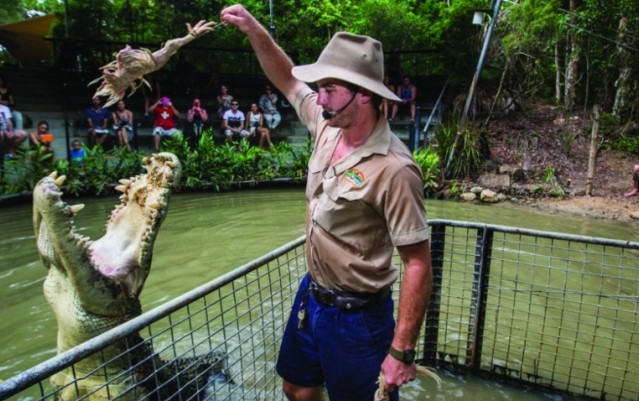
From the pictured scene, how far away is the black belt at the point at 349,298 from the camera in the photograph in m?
1.90

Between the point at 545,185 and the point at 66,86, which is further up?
the point at 66,86

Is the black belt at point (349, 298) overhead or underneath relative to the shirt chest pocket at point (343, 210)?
underneath

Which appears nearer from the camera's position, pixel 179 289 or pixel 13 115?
pixel 179 289

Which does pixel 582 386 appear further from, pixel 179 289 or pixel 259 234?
pixel 259 234

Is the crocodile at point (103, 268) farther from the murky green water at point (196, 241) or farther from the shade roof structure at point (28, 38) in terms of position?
the shade roof structure at point (28, 38)

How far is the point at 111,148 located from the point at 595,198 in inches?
421

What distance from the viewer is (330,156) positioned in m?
2.02

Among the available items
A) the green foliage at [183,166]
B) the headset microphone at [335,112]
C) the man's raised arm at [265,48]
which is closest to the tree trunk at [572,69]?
the green foliage at [183,166]

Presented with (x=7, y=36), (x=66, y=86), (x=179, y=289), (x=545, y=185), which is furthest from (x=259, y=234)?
(x=7, y=36)

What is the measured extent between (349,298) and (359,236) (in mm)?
254

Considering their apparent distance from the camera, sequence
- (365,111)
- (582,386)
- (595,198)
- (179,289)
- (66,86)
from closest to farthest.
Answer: (365,111) < (582,386) < (179,289) < (595,198) < (66,86)

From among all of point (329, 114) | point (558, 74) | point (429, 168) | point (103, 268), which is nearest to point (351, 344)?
point (329, 114)

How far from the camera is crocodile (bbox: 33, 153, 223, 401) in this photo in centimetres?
204

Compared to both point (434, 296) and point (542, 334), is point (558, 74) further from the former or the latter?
point (542, 334)
